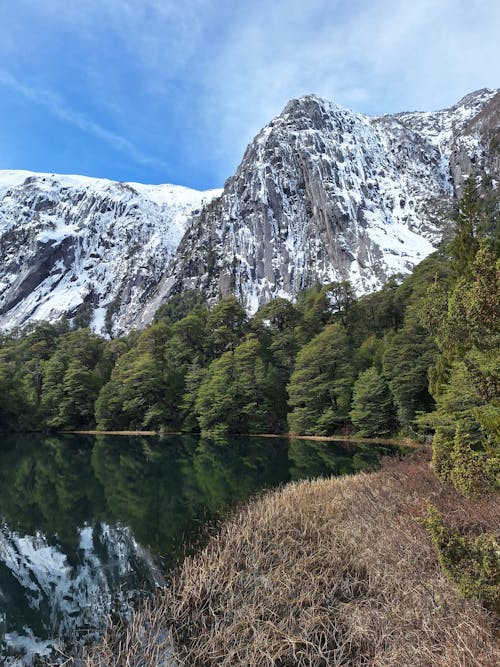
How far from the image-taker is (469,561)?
17.9 ft

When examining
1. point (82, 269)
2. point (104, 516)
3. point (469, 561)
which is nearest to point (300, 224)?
point (82, 269)

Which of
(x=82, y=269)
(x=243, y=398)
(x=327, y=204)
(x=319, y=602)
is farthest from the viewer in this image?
(x=82, y=269)

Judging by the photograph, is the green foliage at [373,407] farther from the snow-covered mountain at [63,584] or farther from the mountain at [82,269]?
the mountain at [82,269]

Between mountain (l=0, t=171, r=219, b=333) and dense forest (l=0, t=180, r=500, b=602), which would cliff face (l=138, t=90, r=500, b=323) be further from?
dense forest (l=0, t=180, r=500, b=602)

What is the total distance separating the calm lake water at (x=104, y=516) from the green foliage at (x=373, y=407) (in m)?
3.77

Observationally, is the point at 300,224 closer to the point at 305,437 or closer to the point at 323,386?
the point at 323,386

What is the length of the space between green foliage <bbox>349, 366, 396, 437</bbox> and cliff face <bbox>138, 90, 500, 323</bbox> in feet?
218

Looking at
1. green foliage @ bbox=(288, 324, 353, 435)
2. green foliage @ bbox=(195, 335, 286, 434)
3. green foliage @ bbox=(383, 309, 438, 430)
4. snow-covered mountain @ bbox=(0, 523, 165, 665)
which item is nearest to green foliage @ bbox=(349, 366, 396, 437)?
green foliage @ bbox=(383, 309, 438, 430)

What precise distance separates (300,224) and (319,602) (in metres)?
128

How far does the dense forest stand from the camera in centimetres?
3841

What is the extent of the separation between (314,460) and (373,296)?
38255 mm

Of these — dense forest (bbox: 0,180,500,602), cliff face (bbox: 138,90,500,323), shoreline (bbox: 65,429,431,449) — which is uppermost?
cliff face (bbox: 138,90,500,323)

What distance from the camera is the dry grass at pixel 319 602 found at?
6.10 m

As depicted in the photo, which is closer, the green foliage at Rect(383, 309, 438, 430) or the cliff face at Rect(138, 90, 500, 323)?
the green foliage at Rect(383, 309, 438, 430)
